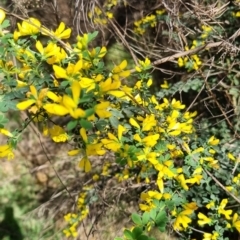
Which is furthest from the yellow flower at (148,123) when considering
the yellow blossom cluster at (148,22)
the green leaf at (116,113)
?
the yellow blossom cluster at (148,22)

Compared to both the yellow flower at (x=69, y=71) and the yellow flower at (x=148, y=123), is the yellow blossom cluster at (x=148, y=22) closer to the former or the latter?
the yellow flower at (x=148, y=123)

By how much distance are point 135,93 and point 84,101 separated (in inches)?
22.7

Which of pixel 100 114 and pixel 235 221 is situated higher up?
pixel 100 114

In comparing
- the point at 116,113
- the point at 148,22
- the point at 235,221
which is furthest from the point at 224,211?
the point at 148,22

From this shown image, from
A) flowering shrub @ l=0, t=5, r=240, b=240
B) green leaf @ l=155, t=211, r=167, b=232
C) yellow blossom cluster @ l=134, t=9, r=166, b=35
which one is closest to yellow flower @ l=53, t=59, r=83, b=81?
flowering shrub @ l=0, t=5, r=240, b=240

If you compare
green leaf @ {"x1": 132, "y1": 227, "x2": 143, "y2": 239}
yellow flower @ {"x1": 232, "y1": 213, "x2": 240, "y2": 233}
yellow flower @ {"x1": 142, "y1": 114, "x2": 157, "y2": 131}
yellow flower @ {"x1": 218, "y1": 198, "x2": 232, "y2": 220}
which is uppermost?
yellow flower @ {"x1": 142, "y1": 114, "x2": 157, "y2": 131}

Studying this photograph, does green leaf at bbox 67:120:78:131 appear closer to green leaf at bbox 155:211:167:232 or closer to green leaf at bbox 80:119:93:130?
green leaf at bbox 80:119:93:130

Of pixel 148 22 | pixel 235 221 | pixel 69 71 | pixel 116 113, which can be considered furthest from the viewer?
pixel 148 22

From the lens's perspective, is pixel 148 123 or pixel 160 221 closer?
pixel 160 221

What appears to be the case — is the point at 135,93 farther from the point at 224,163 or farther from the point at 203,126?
the point at 203,126

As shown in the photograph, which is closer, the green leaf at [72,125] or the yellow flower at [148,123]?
the green leaf at [72,125]

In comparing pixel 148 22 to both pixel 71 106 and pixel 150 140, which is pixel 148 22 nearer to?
pixel 150 140

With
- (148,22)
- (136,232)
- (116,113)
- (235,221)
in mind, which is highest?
(116,113)

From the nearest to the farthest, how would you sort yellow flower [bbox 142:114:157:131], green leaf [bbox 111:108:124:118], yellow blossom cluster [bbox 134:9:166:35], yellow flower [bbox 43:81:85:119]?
yellow flower [bbox 43:81:85:119] < green leaf [bbox 111:108:124:118] < yellow flower [bbox 142:114:157:131] < yellow blossom cluster [bbox 134:9:166:35]
